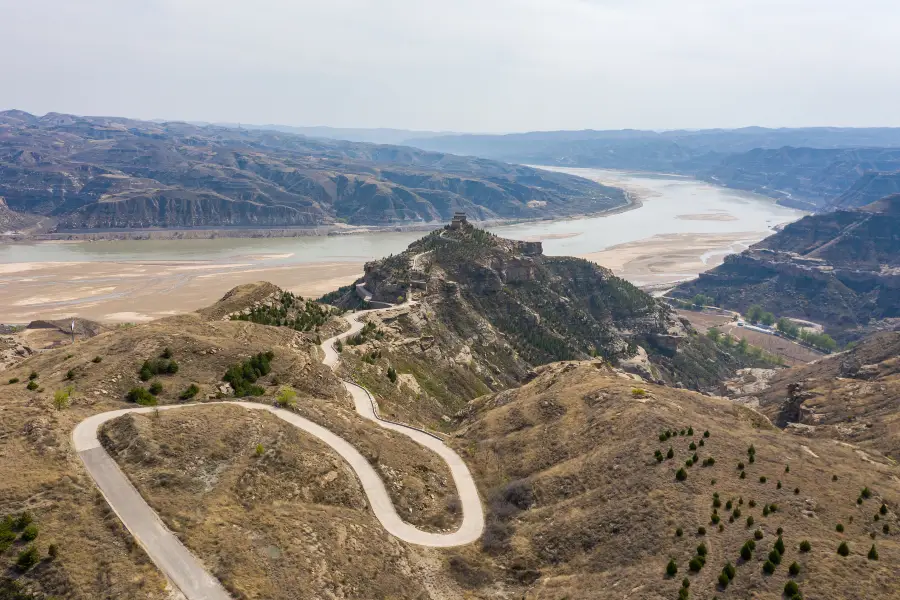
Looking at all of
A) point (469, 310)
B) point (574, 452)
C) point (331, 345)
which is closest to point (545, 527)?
point (574, 452)

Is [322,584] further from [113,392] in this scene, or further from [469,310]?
[469,310]

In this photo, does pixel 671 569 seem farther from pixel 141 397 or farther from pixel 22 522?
pixel 141 397

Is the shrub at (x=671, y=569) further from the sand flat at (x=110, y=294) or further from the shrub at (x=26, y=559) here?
the sand flat at (x=110, y=294)

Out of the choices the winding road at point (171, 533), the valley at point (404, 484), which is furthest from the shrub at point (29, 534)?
the winding road at point (171, 533)

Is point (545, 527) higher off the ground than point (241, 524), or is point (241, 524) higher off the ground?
point (241, 524)

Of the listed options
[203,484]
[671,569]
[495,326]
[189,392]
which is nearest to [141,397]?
[189,392]

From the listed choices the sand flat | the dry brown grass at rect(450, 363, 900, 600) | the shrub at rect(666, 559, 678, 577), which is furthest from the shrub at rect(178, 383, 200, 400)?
the sand flat

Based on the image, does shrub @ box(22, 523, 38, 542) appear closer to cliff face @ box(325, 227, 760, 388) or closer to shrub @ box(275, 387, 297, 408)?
shrub @ box(275, 387, 297, 408)
